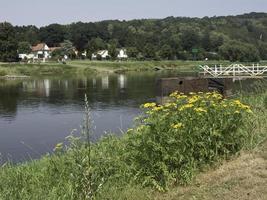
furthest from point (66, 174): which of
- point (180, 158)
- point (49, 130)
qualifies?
point (49, 130)

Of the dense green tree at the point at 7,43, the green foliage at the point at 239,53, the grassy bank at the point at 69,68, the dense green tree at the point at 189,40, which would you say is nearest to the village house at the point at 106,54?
the dense green tree at the point at 189,40

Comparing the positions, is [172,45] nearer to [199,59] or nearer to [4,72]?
[199,59]

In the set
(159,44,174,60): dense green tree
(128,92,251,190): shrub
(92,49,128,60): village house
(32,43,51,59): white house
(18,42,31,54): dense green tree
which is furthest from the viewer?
(32,43,51,59): white house

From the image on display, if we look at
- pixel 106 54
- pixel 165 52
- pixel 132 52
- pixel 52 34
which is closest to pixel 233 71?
pixel 165 52

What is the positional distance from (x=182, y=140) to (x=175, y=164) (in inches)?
16.4

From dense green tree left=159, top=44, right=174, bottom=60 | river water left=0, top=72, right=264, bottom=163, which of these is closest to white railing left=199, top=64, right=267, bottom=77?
river water left=0, top=72, right=264, bottom=163

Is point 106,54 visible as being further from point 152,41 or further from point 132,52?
point 152,41

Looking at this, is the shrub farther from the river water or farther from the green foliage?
the green foliage

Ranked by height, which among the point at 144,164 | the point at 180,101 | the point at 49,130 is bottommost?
the point at 49,130

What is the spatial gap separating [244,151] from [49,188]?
3.58m

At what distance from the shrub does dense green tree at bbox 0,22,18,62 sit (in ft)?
353

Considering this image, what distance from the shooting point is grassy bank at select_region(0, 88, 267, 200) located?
268 inches

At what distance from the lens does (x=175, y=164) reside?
739 cm

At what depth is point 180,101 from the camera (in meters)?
8.83
